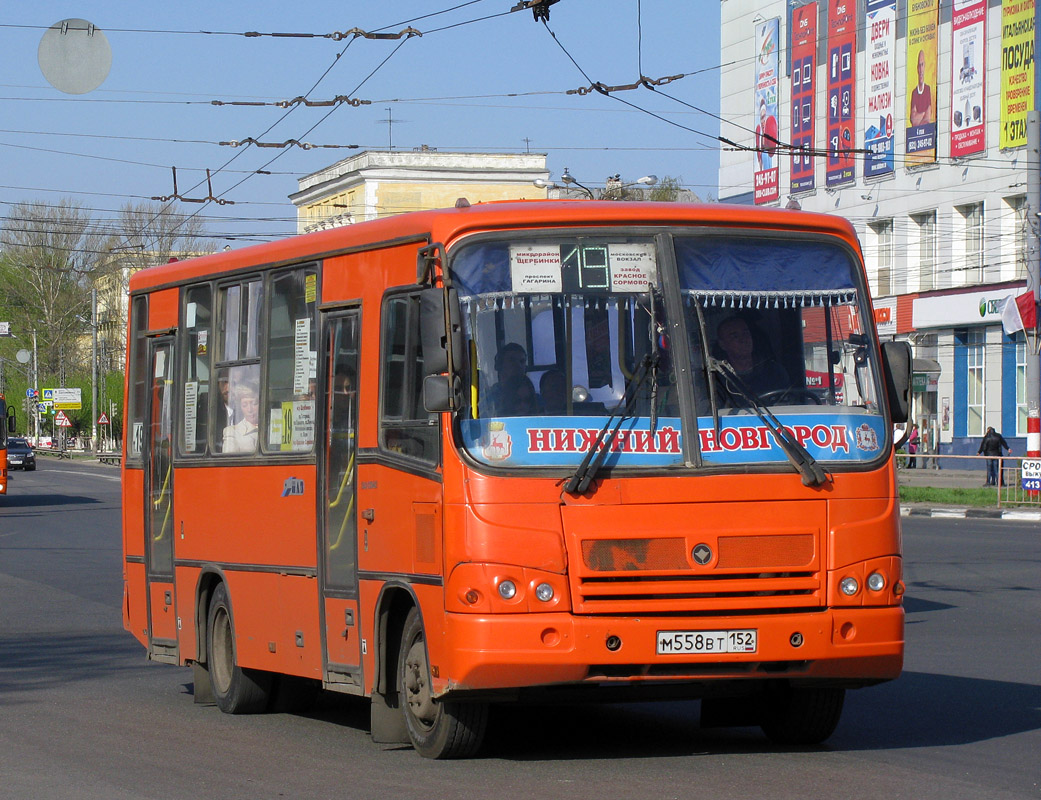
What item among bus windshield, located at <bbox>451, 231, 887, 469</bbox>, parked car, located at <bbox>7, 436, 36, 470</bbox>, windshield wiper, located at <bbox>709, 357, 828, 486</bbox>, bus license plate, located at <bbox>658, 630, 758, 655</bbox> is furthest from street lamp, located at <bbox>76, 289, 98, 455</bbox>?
bus license plate, located at <bbox>658, 630, 758, 655</bbox>

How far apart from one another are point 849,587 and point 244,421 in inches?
161

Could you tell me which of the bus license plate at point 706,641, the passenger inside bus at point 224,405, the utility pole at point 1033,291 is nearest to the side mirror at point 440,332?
the bus license plate at point 706,641

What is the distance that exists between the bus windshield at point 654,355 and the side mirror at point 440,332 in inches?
Answer: 4.0

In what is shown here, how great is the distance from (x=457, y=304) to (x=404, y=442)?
0.83 m

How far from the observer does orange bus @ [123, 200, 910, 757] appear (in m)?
7.80

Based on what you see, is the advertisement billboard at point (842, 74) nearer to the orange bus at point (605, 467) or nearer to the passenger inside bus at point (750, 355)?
the orange bus at point (605, 467)

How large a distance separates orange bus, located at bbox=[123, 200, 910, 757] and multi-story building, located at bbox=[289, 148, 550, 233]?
67.3m

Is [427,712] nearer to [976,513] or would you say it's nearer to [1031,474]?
[976,513]

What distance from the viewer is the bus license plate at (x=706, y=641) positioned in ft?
25.6

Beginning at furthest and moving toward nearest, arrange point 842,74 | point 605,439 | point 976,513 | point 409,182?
point 409,182, point 842,74, point 976,513, point 605,439

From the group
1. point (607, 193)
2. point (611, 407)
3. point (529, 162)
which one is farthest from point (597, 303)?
point (529, 162)

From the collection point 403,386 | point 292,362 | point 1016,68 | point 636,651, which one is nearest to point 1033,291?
point 1016,68

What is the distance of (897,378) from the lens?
342 inches

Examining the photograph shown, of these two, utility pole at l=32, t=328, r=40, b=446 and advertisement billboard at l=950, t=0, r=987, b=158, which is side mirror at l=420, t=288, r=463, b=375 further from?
utility pole at l=32, t=328, r=40, b=446
